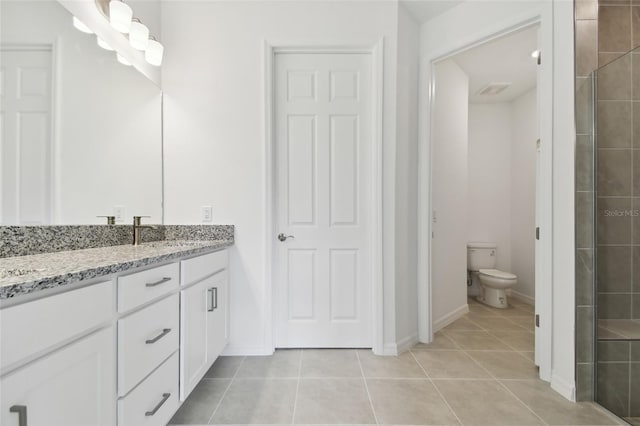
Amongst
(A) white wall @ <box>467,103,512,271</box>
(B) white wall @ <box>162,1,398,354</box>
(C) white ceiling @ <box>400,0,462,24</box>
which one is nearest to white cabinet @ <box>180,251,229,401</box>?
(B) white wall @ <box>162,1,398,354</box>

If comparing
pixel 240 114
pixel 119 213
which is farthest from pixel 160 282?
pixel 240 114

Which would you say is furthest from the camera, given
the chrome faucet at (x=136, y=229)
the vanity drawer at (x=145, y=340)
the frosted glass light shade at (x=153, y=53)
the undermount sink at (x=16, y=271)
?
the frosted glass light shade at (x=153, y=53)

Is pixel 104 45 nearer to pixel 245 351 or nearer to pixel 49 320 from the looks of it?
pixel 49 320

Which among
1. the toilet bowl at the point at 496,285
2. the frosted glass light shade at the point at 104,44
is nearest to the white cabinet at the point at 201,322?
the frosted glass light shade at the point at 104,44

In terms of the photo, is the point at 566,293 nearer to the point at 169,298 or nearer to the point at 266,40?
the point at 169,298

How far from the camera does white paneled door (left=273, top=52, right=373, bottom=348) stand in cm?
A: 208

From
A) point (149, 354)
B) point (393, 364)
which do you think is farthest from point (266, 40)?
point (393, 364)

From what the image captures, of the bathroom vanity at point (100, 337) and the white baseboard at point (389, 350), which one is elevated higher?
the bathroom vanity at point (100, 337)

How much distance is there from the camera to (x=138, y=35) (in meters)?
1.70

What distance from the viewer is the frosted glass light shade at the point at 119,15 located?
5.12 ft

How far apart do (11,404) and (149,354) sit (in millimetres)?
492

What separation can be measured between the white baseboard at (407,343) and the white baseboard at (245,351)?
3.24 feet

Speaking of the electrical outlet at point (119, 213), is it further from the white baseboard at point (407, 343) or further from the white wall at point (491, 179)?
the white wall at point (491, 179)

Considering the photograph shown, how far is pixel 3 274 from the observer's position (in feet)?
2.57
